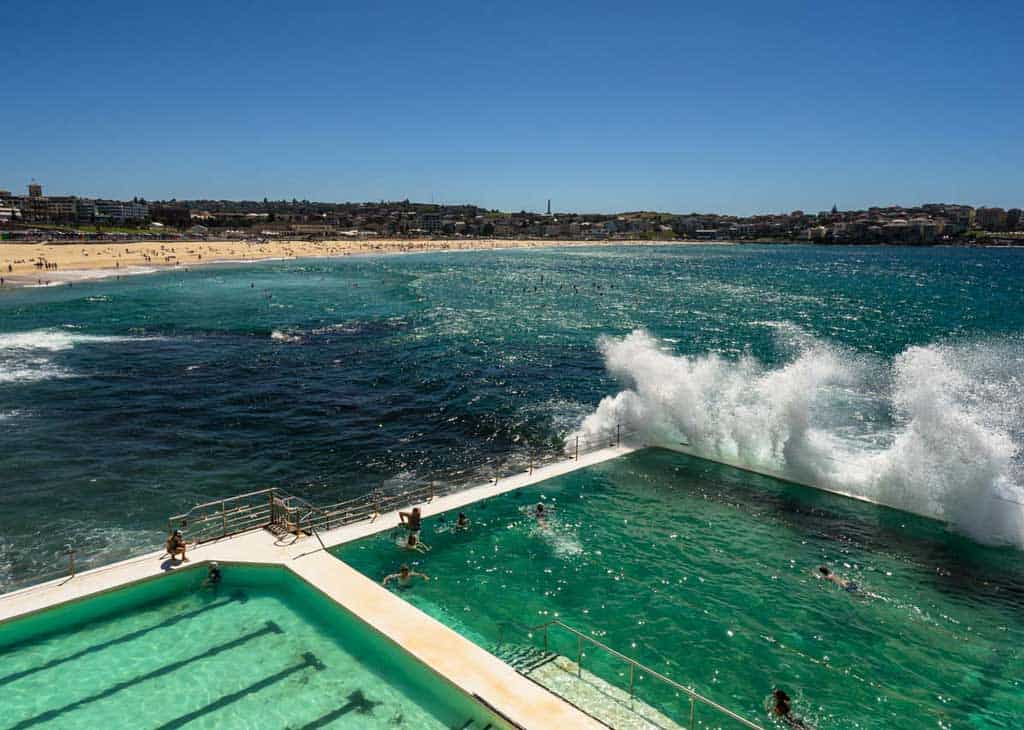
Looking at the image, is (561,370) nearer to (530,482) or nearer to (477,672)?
(530,482)

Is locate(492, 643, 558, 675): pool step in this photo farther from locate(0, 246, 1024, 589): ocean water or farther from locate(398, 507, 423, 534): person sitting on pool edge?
locate(0, 246, 1024, 589): ocean water

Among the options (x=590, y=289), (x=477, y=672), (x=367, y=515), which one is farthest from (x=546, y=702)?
(x=590, y=289)

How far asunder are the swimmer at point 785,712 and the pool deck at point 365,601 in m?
3.53

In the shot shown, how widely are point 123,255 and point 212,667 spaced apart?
13029 cm

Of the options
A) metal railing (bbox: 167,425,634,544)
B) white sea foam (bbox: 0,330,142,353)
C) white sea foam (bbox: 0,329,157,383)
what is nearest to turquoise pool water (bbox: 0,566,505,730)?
metal railing (bbox: 167,425,634,544)

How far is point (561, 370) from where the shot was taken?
43969mm

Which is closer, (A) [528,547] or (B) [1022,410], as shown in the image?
(A) [528,547]

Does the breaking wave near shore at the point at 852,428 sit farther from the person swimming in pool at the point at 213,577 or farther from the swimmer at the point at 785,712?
the person swimming in pool at the point at 213,577

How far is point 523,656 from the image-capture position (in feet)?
42.0

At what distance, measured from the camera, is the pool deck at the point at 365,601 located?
10719 millimetres

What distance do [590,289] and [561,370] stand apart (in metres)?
59.2

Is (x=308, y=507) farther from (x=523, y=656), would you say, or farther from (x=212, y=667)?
(x=523, y=656)

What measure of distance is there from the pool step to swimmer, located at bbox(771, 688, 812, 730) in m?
4.06

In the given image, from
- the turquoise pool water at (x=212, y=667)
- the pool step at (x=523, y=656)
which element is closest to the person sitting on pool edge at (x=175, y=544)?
the turquoise pool water at (x=212, y=667)
